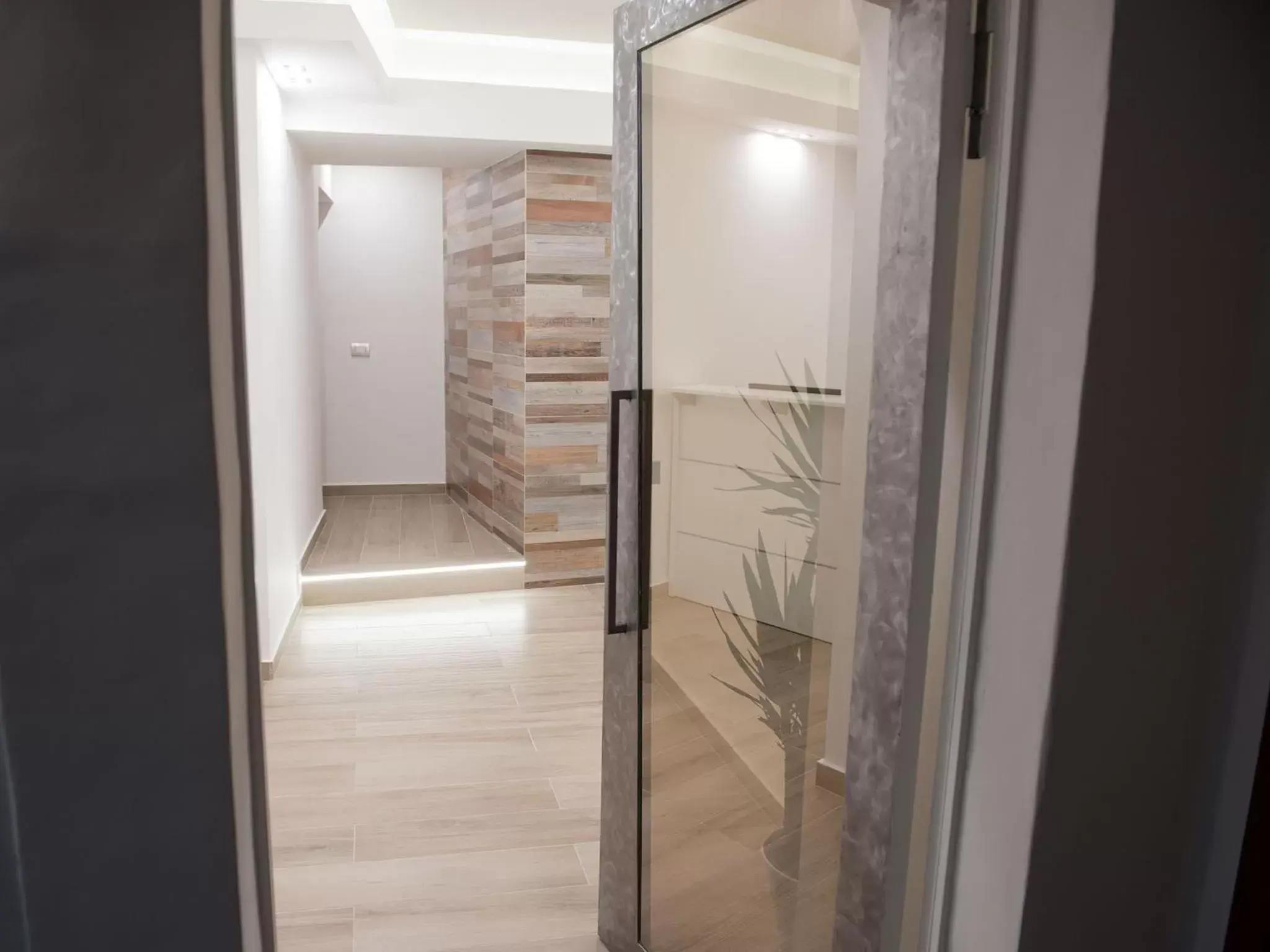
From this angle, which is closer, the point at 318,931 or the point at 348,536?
the point at 318,931

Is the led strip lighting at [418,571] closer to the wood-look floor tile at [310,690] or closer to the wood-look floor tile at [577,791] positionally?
the wood-look floor tile at [310,690]

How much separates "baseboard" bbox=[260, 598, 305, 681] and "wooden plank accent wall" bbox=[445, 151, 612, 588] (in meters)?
1.16

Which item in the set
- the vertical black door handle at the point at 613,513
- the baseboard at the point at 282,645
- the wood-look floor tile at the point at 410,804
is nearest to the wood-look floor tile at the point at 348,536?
the baseboard at the point at 282,645

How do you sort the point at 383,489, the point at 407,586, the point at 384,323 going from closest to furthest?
the point at 407,586 < the point at 384,323 < the point at 383,489

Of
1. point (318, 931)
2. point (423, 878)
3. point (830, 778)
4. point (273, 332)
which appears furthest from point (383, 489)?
point (830, 778)

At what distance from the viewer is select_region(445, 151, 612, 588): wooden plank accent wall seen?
15.5ft

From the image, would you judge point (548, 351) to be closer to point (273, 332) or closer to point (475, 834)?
point (273, 332)

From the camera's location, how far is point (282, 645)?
3936mm

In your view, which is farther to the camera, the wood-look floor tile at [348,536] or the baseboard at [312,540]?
the wood-look floor tile at [348,536]

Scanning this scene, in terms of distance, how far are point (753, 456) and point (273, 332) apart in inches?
109

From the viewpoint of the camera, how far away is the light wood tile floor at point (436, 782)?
2.21 m

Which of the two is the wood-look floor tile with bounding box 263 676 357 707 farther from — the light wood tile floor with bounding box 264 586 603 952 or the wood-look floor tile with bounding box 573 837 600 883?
the wood-look floor tile with bounding box 573 837 600 883

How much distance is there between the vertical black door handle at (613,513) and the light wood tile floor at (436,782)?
81cm

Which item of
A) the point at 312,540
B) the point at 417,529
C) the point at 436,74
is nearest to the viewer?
the point at 436,74
